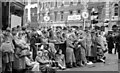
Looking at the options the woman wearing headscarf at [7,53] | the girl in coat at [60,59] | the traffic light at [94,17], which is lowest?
the girl in coat at [60,59]

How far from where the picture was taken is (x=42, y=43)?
8055 millimetres

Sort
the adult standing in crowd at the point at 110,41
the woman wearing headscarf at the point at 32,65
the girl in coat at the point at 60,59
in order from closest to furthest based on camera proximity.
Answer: the woman wearing headscarf at the point at 32,65
the girl in coat at the point at 60,59
the adult standing in crowd at the point at 110,41

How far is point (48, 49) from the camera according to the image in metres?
7.94

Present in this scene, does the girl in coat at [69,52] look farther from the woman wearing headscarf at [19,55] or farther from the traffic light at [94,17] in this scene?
the traffic light at [94,17]

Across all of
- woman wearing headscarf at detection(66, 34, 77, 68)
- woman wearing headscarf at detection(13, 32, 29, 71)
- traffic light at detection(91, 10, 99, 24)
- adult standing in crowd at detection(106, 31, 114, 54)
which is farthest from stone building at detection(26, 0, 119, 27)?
woman wearing headscarf at detection(13, 32, 29, 71)

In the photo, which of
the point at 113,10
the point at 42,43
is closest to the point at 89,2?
the point at 113,10

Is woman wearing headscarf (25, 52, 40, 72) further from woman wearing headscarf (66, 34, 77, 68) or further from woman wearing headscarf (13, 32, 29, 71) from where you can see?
woman wearing headscarf (66, 34, 77, 68)

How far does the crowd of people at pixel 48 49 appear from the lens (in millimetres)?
6152

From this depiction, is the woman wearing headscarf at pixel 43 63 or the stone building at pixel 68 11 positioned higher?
the stone building at pixel 68 11

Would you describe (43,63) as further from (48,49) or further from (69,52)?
(69,52)

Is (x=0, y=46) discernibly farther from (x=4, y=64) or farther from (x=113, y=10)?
(x=113, y=10)

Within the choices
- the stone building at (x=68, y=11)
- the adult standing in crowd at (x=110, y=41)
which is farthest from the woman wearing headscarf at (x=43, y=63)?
the stone building at (x=68, y=11)

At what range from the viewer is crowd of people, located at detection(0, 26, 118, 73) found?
6.15 meters

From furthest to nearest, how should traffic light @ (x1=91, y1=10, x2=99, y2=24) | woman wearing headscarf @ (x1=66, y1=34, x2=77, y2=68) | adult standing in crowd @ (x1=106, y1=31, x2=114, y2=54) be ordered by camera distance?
1. traffic light @ (x1=91, y1=10, x2=99, y2=24)
2. adult standing in crowd @ (x1=106, y1=31, x2=114, y2=54)
3. woman wearing headscarf @ (x1=66, y1=34, x2=77, y2=68)
